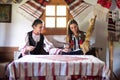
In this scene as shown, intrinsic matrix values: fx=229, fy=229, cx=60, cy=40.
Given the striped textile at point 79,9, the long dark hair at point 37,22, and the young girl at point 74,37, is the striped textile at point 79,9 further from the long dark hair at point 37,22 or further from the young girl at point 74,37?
the long dark hair at point 37,22

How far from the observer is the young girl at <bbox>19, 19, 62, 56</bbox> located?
3.83 metres

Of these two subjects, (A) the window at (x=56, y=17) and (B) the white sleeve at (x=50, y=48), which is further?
(A) the window at (x=56, y=17)

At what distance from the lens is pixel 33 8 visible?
412 centimetres

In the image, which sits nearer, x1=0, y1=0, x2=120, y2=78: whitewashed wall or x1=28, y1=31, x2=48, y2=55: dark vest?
x1=28, y1=31, x2=48, y2=55: dark vest

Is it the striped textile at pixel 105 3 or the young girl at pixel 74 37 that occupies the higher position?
the striped textile at pixel 105 3

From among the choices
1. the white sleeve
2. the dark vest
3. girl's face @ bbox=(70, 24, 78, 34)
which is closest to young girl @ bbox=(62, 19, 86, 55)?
girl's face @ bbox=(70, 24, 78, 34)

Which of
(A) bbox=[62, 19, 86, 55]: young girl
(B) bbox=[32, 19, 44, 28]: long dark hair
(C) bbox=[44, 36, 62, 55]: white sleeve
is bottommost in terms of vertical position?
(C) bbox=[44, 36, 62, 55]: white sleeve

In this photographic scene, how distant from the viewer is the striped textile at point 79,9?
4137 millimetres

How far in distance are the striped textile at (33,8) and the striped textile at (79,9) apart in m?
0.46

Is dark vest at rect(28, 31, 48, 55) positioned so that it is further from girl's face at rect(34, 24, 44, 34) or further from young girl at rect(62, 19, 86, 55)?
young girl at rect(62, 19, 86, 55)

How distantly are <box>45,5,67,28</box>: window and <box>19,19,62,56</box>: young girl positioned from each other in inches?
8.5

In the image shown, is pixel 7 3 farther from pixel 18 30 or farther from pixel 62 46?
pixel 62 46

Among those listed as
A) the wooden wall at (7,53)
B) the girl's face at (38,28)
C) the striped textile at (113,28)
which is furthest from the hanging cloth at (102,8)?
the wooden wall at (7,53)

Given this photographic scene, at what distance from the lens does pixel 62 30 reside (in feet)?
13.6
